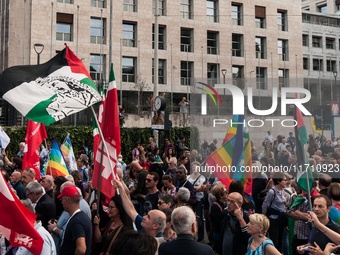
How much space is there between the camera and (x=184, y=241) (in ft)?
12.2

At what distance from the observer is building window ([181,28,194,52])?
3503cm

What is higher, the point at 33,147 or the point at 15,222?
the point at 33,147

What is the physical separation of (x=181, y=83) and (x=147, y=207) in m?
28.6

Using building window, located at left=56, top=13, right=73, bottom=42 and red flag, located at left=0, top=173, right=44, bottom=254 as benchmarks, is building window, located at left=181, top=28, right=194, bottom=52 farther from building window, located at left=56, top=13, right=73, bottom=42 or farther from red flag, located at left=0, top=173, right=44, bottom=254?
red flag, located at left=0, top=173, right=44, bottom=254

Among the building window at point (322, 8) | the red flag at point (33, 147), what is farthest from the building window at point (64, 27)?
the building window at point (322, 8)

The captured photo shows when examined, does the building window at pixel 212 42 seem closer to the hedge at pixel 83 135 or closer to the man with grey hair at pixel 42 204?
the hedge at pixel 83 135

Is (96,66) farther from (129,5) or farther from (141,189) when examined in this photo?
(141,189)

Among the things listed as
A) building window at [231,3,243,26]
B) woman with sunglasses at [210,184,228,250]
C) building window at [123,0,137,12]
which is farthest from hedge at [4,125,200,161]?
building window at [231,3,243,26]

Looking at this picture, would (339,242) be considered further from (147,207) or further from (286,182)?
(147,207)

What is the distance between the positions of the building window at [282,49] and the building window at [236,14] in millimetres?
4852

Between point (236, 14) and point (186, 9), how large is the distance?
5295 millimetres

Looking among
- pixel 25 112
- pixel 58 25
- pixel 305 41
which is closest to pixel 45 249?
pixel 25 112

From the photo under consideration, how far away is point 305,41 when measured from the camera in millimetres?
48750

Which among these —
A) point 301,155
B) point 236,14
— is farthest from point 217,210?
point 236,14
